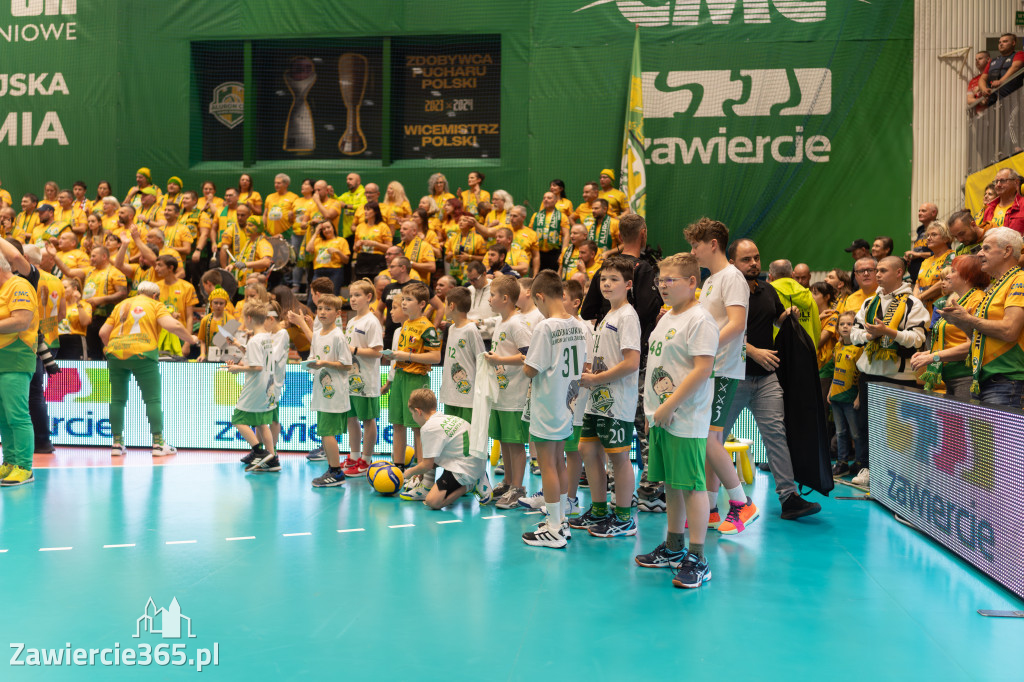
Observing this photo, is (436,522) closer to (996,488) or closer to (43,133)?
(996,488)

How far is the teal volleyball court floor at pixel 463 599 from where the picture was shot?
11.9 ft

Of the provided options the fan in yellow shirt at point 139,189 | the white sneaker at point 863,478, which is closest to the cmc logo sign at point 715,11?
the fan in yellow shirt at point 139,189

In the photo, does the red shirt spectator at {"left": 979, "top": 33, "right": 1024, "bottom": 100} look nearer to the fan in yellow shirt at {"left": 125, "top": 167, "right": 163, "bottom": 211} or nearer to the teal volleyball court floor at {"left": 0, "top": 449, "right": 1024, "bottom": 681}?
the teal volleyball court floor at {"left": 0, "top": 449, "right": 1024, "bottom": 681}

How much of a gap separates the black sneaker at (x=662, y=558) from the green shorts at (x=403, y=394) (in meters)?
3.22

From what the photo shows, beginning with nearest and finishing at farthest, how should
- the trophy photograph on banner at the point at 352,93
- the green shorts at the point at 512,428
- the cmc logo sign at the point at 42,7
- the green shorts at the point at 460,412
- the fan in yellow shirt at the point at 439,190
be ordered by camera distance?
the green shorts at the point at 512,428 → the green shorts at the point at 460,412 → the fan in yellow shirt at the point at 439,190 → the trophy photograph on banner at the point at 352,93 → the cmc logo sign at the point at 42,7

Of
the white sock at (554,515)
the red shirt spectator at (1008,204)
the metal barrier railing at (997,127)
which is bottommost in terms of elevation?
the white sock at (554,515)

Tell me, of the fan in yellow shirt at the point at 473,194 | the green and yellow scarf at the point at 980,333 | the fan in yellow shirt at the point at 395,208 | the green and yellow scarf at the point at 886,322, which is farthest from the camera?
the fan in yellow shirt at the point at 473,194

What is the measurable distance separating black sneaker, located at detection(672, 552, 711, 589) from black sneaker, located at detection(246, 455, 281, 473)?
16.8 ft

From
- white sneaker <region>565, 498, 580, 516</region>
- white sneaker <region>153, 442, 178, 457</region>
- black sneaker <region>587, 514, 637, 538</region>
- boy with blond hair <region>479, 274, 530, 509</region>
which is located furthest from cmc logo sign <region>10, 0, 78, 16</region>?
black sneaker <region>587, 514, 637, 538</region>

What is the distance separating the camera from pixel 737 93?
52.3 feet

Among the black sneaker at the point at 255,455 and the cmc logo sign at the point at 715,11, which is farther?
the cmc logo sign at the point at 715,11

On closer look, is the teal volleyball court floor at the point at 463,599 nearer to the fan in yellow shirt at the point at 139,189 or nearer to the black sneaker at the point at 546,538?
the black sneaker at the point at 546,538

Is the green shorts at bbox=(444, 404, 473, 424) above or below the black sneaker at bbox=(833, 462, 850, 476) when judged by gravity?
above

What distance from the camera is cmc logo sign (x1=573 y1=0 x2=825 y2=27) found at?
1564 centimetres
